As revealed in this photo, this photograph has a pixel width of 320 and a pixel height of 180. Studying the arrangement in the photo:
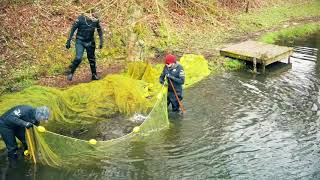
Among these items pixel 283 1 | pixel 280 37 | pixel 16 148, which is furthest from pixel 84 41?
pixel 283 1

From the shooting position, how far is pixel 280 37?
62.9 ft

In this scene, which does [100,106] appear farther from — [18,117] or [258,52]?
[258,52]

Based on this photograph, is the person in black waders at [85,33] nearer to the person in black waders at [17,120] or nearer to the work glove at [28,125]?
the person in black waders at [17,120]

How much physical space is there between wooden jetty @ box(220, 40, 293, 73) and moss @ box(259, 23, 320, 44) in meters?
2.31

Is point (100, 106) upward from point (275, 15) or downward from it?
downward

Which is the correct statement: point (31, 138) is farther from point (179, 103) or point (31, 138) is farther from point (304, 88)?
point (304, 88)

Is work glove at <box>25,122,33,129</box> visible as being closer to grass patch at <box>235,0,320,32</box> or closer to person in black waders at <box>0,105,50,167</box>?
person in black waders at <box>0,105,50,167</box>

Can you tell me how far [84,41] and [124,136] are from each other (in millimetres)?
3825

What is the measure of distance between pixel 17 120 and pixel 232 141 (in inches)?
177

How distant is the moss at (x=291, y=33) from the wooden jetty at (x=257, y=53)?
231 centimetres

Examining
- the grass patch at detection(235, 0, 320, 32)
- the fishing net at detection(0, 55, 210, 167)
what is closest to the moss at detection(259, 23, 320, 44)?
the grass patch at detection(235, 0, 320, 32)

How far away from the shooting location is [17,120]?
829 centimetres

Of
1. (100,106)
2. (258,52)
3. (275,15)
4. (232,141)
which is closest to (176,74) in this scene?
(100,106)

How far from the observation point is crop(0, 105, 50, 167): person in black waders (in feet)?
27.2
